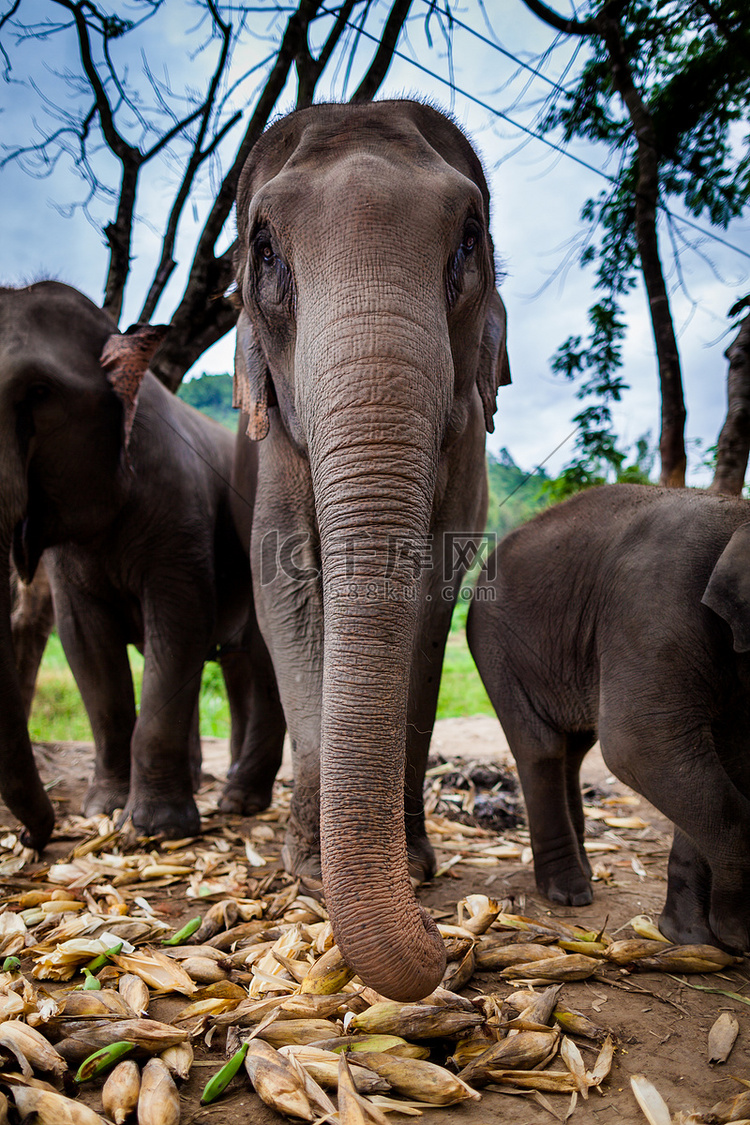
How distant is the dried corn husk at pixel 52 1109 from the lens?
1654mm

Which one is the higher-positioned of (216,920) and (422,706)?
(422,706)

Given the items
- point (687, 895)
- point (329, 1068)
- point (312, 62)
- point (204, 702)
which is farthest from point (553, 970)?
point (204, 702)

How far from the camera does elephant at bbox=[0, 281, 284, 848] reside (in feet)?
12.1

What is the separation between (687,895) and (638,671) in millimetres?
816

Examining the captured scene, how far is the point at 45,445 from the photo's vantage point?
3.94 meters

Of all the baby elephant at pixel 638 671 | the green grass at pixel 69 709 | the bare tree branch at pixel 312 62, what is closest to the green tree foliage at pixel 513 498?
the baby elephant at pixel 638 671

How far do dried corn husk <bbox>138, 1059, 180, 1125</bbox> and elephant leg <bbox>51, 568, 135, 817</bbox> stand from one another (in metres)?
3.13

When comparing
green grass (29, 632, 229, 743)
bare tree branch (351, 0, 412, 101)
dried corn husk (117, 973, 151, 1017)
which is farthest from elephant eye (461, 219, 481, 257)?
green grass (29, 632, 229, 743)

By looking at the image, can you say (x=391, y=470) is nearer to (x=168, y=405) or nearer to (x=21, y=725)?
(x=21, y=725)

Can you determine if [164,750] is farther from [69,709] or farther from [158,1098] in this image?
[69,709]

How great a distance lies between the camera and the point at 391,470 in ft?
7.26

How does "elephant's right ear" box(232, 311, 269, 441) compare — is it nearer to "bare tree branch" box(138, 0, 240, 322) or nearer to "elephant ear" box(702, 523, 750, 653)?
"elephant ear" box(702, 523, 750, 653)

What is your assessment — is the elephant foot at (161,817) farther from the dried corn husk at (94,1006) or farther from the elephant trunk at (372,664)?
the elephant trunk at (372,664)

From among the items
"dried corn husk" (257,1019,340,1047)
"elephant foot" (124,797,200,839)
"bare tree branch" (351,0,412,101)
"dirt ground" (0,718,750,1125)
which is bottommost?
"dirt ground" (0,718,750,1125)
